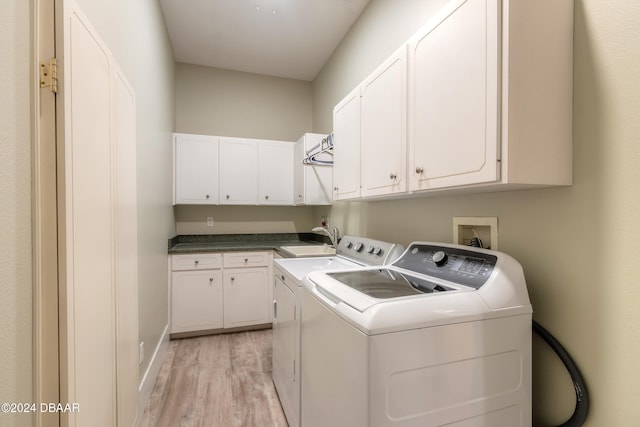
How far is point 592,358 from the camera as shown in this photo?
93cm

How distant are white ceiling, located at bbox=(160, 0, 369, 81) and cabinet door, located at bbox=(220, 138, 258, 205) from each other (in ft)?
3.23

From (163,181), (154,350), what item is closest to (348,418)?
(154,350)

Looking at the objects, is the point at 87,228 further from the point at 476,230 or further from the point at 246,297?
the point at 246,297

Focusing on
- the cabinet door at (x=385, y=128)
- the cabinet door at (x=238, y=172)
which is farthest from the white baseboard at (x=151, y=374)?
the cabinet door at (x=385, y=128)

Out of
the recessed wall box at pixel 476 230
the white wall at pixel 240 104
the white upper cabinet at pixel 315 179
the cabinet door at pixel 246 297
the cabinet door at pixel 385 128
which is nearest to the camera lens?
the recessed wall box at pixel 476 230

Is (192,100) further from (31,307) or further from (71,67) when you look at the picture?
(31,307)

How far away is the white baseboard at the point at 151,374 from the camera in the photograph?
1760mm

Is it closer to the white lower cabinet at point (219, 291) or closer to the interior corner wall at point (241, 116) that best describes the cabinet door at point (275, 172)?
the interior corner wall at point (241, 116)

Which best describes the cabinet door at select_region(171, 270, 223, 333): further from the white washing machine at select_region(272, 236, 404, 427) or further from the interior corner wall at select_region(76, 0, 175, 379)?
the white washing machine at select_region(272, 236, 404, 427)

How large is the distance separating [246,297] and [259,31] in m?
2.77

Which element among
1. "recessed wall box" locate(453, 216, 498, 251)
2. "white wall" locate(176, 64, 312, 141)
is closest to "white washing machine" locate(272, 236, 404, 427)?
"recessed wall box" locate(453, 216, 498, 251)

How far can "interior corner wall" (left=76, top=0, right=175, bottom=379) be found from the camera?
149 centimetres

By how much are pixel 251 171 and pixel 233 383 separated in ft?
7.32

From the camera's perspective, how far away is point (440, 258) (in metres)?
1.31
